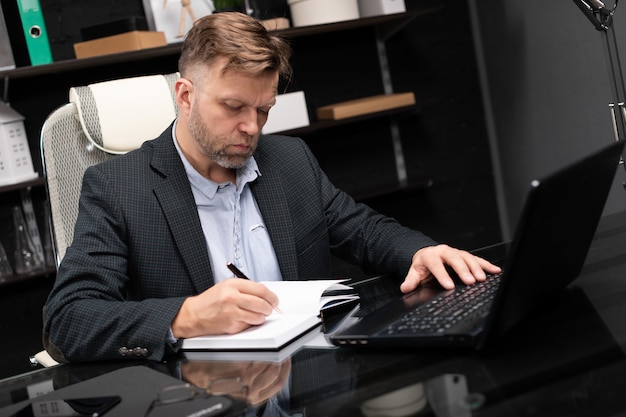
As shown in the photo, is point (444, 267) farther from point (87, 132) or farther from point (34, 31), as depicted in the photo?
point (34, 31)

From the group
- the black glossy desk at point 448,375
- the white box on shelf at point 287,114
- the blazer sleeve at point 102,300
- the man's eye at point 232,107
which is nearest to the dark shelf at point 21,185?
the white box on shelf at point 287,114

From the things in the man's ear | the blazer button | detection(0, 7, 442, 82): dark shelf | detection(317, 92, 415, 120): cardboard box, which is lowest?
the blazer button

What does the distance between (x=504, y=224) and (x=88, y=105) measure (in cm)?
236

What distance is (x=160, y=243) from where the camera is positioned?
1503 mm

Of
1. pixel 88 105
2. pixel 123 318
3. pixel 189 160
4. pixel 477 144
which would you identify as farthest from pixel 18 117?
pixel 477 144

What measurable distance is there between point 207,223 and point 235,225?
0.06 meters

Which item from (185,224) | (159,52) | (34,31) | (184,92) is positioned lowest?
(185,224)

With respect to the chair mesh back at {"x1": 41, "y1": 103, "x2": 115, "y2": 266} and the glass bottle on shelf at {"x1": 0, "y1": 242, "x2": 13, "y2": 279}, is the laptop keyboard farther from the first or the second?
the glass bottle on shelf at {"x1": 0, "y1": 242, "x2": 13, "y2": 279}

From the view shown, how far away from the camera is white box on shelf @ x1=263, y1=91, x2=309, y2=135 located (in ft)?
9.79

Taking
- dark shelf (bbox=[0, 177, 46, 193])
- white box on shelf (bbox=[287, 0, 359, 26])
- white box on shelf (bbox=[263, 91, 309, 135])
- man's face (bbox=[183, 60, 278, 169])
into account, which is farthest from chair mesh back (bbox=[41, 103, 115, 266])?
white box on shelf (bbox=[287, 0, 359, 26])

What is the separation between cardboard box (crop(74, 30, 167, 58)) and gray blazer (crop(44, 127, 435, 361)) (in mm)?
1059

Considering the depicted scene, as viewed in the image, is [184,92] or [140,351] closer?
[140,351]

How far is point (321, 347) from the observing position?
3.54ft

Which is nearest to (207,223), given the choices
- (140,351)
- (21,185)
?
(140,351)
